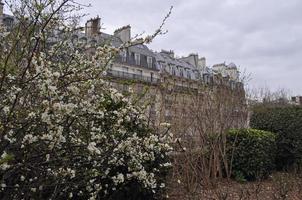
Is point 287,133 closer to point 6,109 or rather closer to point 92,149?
point 92,149

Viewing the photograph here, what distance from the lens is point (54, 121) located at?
10.8ft

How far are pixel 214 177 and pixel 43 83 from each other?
260 inches

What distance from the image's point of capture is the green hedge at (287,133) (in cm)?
1100

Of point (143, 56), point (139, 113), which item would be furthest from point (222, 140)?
point (143, 56)

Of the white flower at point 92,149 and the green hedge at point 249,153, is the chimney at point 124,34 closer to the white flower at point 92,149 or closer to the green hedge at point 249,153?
the white flower at point 92,149

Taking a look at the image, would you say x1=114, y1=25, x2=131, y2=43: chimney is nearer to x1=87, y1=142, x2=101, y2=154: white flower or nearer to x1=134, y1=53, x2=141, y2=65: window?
x1=87, y1=142, x2=101, y2=154: white flower

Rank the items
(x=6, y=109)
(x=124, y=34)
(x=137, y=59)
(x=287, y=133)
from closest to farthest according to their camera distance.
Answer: (x=6, y=109)
(x=287, y=133)
(x=124, y=34)
(x=137, y=59)

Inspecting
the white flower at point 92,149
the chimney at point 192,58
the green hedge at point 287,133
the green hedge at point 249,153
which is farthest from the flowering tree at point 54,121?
the chimney at point 192,58

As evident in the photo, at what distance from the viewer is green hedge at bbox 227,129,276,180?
9.93m

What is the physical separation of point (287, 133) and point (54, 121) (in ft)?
29.7

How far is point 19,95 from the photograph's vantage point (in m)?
3.25

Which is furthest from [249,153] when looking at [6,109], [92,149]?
[6,109]

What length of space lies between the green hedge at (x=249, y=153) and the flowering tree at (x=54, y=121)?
5.83 m

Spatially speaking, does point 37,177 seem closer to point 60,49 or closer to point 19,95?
point 19,95
